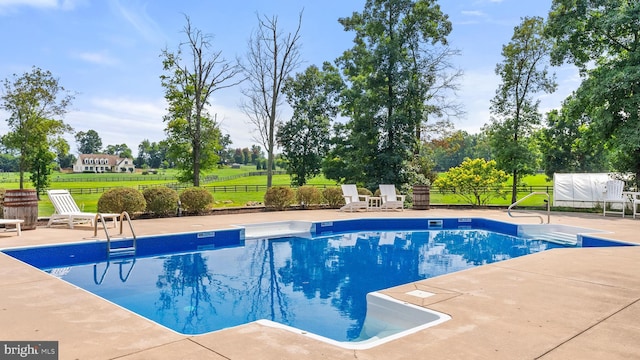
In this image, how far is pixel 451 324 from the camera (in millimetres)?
3127

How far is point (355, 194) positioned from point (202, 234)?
6.17 metres

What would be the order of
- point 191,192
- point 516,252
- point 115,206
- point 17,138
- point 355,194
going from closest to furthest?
point 516,252 → point 115,206 → point 191,192 → point 355,194 → point 17,138

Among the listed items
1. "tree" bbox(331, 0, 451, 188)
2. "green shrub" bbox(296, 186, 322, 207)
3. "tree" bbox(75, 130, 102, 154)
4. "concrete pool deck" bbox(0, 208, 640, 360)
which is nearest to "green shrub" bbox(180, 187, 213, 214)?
"green shrub" bbox(296, 186, 322, 207)

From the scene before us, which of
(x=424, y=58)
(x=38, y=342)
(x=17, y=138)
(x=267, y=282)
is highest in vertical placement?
(x=424, y=58)

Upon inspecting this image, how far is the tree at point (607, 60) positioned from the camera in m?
12.3

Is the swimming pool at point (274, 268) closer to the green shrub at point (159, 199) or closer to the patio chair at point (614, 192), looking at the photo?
the green shrub at point (159, 199)

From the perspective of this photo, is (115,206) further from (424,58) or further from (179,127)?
(424,58)

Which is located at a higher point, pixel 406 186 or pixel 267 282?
pixel 406 186

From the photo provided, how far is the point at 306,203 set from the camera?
1438cm

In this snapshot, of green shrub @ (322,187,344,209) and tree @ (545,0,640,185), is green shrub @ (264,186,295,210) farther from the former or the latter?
tree @ (545,0,640,185)

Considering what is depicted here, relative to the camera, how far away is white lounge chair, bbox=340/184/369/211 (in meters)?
13.1

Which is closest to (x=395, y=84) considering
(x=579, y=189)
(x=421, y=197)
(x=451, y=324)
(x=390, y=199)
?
(x=421, y=197)

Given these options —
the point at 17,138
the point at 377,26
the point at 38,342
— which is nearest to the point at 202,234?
the point at 38,342

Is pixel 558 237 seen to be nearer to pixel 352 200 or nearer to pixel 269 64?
pixel 352 200
